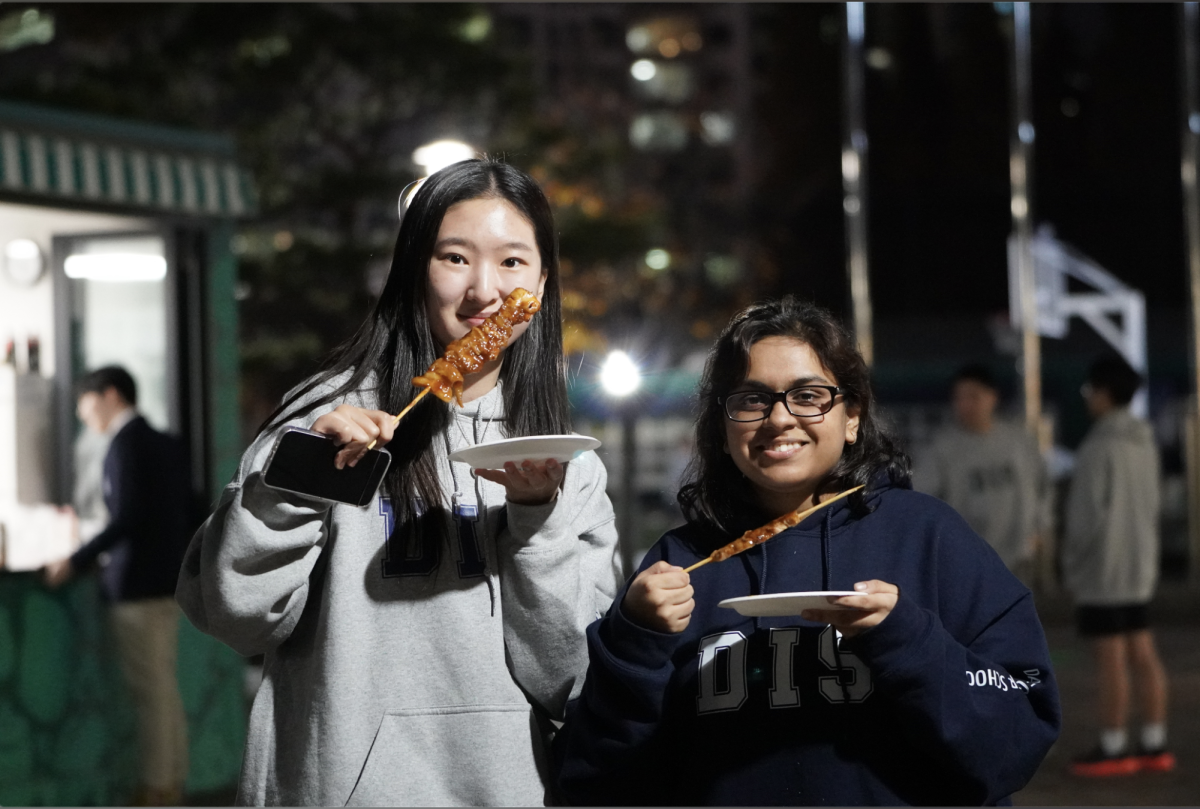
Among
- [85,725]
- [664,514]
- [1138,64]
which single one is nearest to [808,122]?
[1138,64]

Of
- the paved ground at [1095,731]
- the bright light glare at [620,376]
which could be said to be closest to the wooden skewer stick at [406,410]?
the paved ground at [1095,731]

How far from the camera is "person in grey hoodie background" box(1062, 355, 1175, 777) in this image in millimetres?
7168

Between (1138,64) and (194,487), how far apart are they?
16.8m

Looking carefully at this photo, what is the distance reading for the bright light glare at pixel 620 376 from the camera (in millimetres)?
11375

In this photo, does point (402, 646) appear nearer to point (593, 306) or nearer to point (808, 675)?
point (808, 675)

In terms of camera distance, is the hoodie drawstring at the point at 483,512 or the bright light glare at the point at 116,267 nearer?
the hoodie drawstring at the point at 483,512

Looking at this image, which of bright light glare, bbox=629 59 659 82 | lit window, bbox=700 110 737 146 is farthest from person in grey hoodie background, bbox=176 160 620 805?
lit window, bbox=700 110 737 146

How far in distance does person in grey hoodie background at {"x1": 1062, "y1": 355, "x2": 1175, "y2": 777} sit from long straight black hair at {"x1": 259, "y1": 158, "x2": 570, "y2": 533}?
576cm

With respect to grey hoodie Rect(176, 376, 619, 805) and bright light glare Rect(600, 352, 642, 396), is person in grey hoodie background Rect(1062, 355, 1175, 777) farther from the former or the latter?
grey hoodie Rect(176, 376, 619, 805)

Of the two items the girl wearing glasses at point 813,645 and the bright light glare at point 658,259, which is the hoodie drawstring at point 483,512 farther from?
the bright light glare at point 658,259

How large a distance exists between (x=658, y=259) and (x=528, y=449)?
1707 cm

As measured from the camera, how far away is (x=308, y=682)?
2125 mm

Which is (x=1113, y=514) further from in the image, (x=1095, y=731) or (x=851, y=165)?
(x=851, y=165)

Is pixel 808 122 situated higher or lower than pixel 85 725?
higher
